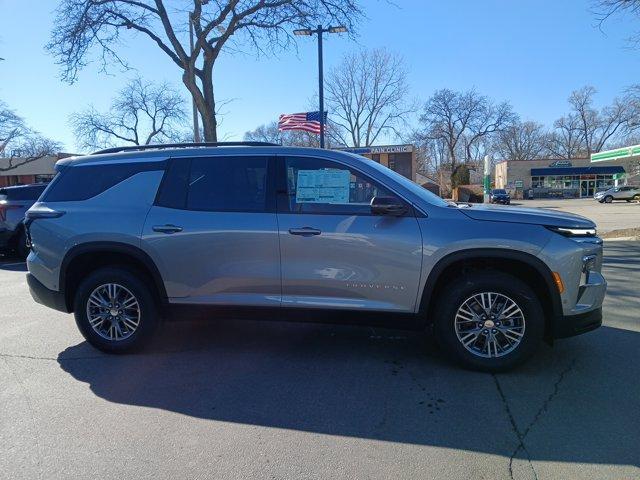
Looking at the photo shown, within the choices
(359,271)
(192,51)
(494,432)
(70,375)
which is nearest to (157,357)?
(70,375)

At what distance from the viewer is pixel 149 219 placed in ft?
14.3

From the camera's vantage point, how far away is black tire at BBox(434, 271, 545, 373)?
3.82 metres

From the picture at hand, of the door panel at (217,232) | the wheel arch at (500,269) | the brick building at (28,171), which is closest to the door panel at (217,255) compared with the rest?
the door panel at (217,232)

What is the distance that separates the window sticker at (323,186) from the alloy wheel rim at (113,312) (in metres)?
1.97

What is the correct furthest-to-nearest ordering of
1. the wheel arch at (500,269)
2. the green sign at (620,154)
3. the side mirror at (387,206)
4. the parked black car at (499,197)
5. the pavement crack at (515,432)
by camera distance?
the parked black car at (499,197)
the green sign at (620,154)
the side mirror at (387,206)
the wheel arch at (500,269)
the pavement crack at (515,432)

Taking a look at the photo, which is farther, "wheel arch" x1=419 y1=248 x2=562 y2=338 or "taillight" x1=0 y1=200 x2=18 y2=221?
"taillight" x1=0 y1=200 x2=18 y2=221

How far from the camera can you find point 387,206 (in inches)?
151

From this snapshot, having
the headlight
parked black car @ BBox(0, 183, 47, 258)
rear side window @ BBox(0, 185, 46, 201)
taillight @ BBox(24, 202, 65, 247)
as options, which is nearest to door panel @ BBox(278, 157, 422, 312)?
the headlight

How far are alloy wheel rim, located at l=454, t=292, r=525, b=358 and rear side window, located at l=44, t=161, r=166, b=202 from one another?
10.3ft

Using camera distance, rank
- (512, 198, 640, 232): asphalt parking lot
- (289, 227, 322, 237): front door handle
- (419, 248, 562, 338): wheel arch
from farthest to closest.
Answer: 1. (512, 198, 640, 232): asphalt parking lot
2. (289, 227, 322, 237): front door handle
3. (419, 248, 562, 338): wheel arch

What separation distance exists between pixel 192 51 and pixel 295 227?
1207 cm

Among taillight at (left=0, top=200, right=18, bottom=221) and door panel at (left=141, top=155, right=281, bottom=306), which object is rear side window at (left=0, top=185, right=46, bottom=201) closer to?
taillight at (left=0, top=200, right=18, bottom=221)

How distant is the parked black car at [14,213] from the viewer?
11047 mm

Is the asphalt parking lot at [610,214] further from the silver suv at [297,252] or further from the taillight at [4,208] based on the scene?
the taillight at [4,208]
